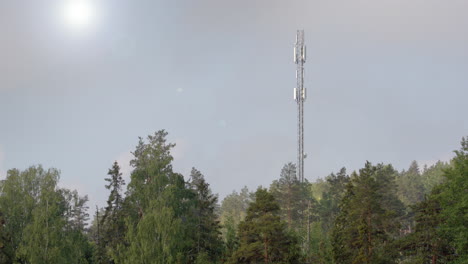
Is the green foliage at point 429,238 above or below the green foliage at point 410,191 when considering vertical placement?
below

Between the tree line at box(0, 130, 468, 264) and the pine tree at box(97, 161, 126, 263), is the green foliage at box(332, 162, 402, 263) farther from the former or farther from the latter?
the pine tree at box(97, 161, 126, 263)

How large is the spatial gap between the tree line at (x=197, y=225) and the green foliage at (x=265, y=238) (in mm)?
83

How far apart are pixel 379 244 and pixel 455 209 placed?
6682mm

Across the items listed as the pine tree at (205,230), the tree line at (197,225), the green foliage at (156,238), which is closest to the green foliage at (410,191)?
the tree line at (197,225)

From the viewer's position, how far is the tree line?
39.1 metres

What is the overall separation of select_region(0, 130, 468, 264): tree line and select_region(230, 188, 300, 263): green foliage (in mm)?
83

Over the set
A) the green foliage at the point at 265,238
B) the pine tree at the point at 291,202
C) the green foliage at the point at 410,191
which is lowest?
the green foliage at the point at 265,238

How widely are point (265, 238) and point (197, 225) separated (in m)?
13.4

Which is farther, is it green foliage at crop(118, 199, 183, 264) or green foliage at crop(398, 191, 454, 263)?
green foliage at crop(118, 199, 183, 264)

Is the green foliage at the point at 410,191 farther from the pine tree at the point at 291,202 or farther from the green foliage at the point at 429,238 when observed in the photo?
the green foliage at the point at 429,238

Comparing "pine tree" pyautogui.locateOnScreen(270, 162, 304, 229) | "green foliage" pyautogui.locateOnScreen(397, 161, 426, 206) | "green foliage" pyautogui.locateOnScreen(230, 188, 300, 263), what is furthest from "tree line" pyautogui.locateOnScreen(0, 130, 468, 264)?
"green foliage" pyautogui.locateOnScreen(397, 161, 426, 206)

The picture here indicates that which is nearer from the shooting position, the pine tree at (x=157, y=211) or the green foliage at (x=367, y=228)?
the green foliage at (x=367, y=228)

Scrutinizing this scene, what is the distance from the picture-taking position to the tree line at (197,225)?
39125 millimetres

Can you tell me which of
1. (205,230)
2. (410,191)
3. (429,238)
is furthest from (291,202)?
(410,191)
